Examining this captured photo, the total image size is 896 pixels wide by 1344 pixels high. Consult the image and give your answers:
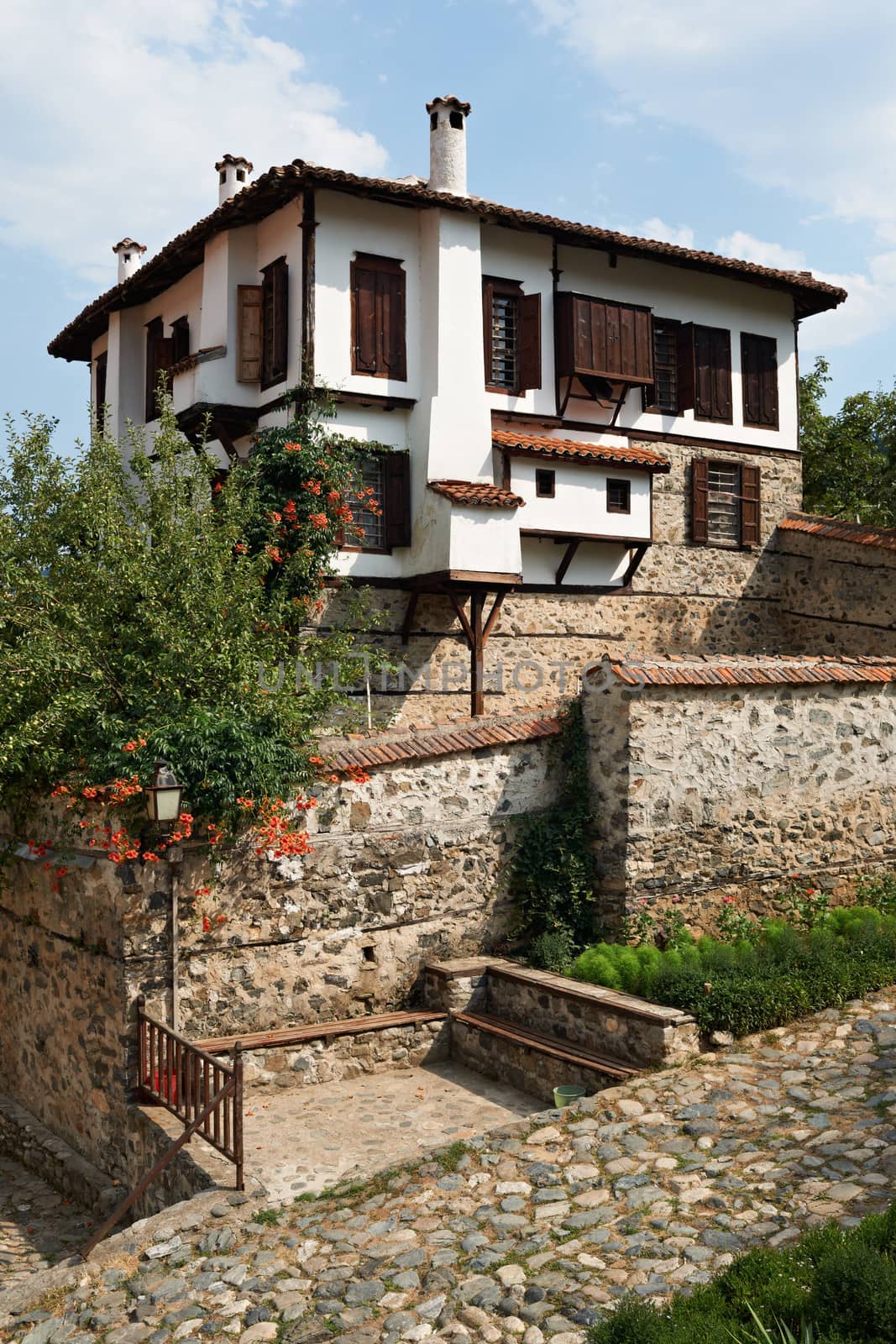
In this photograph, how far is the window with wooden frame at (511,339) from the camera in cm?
1734

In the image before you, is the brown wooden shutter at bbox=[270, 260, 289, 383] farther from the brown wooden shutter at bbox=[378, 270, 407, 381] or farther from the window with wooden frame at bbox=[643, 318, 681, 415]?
the window with wooden frame at bbox=[643, 318, 681, 415]

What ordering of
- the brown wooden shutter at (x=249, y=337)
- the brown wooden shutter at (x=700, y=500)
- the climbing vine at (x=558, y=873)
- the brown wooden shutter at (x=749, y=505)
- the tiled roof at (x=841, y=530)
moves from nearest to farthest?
the climbing vine at (x=558, y=873)
the brown wooden shutter at (x=249, y=337)
the tiled roof at (x=841, y=530)
the brown wooden shutter at (x=700, y=500)
the brown wooden shutter at (x=749, y=505)

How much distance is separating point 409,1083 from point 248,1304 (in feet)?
12.7

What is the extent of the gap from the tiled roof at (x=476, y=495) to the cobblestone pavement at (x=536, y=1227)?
9158 millimetres

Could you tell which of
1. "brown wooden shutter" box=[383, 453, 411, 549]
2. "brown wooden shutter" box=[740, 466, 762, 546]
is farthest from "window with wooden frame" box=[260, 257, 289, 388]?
"brown wooden shutter" box=[740, 466, 762, 546]

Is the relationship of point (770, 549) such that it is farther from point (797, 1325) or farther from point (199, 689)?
point (797, 1325)

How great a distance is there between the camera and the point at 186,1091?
8805 mm

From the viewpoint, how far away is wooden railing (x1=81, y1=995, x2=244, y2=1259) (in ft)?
26.1

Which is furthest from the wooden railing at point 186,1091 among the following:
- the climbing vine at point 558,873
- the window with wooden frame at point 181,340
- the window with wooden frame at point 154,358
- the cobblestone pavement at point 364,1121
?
the window with wooden frame at point 154,358

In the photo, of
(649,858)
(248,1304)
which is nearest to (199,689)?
(649,858)

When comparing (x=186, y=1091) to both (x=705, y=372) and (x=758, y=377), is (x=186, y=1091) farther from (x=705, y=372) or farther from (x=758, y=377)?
(x=758, y=377)

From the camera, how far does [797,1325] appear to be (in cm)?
516

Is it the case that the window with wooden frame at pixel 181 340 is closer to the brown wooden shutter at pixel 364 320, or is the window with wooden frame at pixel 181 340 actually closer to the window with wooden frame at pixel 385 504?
the brown wooden shutter at pixel 364 320

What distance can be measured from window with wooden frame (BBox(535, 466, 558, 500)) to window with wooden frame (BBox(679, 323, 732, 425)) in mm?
3329
